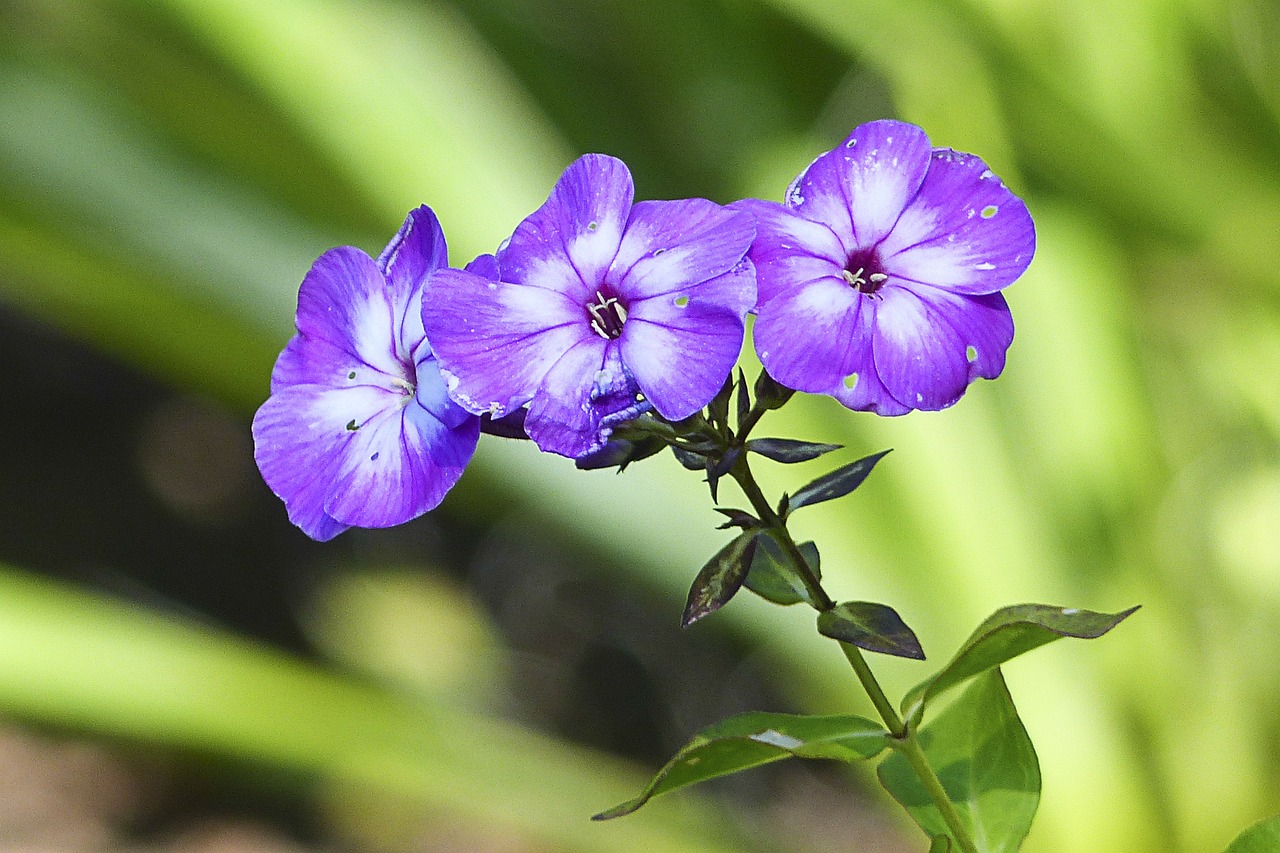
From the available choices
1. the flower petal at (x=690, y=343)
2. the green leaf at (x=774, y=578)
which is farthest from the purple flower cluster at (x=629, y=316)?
the green leaf at (x=774, y=578)

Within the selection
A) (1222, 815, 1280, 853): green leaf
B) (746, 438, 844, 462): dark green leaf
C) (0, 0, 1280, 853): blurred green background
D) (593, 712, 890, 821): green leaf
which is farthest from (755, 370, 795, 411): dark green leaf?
(0, 0, 1280, 853): blurred green background

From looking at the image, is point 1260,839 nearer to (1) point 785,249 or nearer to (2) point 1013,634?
(2) point 1013,634

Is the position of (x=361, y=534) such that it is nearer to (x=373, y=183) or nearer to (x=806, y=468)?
(x=373, y=183)

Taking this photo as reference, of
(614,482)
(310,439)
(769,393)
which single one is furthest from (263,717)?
(769,393)

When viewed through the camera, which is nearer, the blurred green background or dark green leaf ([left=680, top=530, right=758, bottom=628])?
dark green leaf ([left=680, top=530, right=758, bottom=628])

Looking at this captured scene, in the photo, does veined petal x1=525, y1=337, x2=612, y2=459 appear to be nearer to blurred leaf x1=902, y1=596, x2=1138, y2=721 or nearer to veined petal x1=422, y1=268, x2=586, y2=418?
veined petal x1=422, y1=268, x2=586, y2=418

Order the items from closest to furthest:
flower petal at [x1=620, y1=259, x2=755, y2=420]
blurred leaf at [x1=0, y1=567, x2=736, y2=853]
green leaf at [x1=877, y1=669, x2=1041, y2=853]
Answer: flower petal at [x1=620, y1=259, x2=755, y2=420]
green leaf at [x1=877, y1=669, x2=1041, y2=853]
blurred leaf at [x1=0, y1=567, x2=736, y2=853]

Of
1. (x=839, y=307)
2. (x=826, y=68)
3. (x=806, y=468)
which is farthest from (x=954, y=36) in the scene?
(x=839, y=307)
